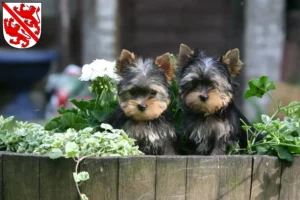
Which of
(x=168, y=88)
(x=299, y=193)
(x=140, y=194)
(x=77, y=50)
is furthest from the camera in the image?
(x=77, y=50)

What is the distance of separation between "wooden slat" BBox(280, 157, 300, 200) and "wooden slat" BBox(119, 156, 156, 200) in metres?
0.66

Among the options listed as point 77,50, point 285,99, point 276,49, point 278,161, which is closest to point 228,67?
point 278,161

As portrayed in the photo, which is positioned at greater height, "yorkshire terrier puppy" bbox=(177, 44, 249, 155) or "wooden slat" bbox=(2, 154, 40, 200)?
"yorkshire terrier puppy" bbox=(177, 44, 249, 155)

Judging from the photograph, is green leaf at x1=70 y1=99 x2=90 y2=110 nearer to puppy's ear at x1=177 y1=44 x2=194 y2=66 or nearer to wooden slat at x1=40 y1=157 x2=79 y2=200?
puppy's ear at x1=177 y1=44 x2=194 y2=66

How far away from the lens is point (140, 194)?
3.45 m

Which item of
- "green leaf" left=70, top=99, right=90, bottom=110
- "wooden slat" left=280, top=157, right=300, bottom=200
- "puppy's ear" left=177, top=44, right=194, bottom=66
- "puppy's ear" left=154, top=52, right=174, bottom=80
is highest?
"puppy's ear" left=177, top=44, right=194, bottom=66

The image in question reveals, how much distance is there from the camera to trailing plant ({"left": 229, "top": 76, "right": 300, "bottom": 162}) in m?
3.71

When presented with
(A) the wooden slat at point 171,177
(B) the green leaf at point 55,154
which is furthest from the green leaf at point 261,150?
(B) the green leaf at point 55,154

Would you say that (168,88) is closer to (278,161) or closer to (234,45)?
(278,161)

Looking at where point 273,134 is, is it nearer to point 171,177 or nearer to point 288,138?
point 288,138

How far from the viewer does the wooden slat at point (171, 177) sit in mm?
3455

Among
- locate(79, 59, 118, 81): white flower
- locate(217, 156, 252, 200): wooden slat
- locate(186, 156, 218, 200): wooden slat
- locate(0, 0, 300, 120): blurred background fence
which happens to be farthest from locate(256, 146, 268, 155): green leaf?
locate(0, 0, 300, 120): blurred background fence

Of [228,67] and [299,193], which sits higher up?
[228,67]

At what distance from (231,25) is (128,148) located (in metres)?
8.12
